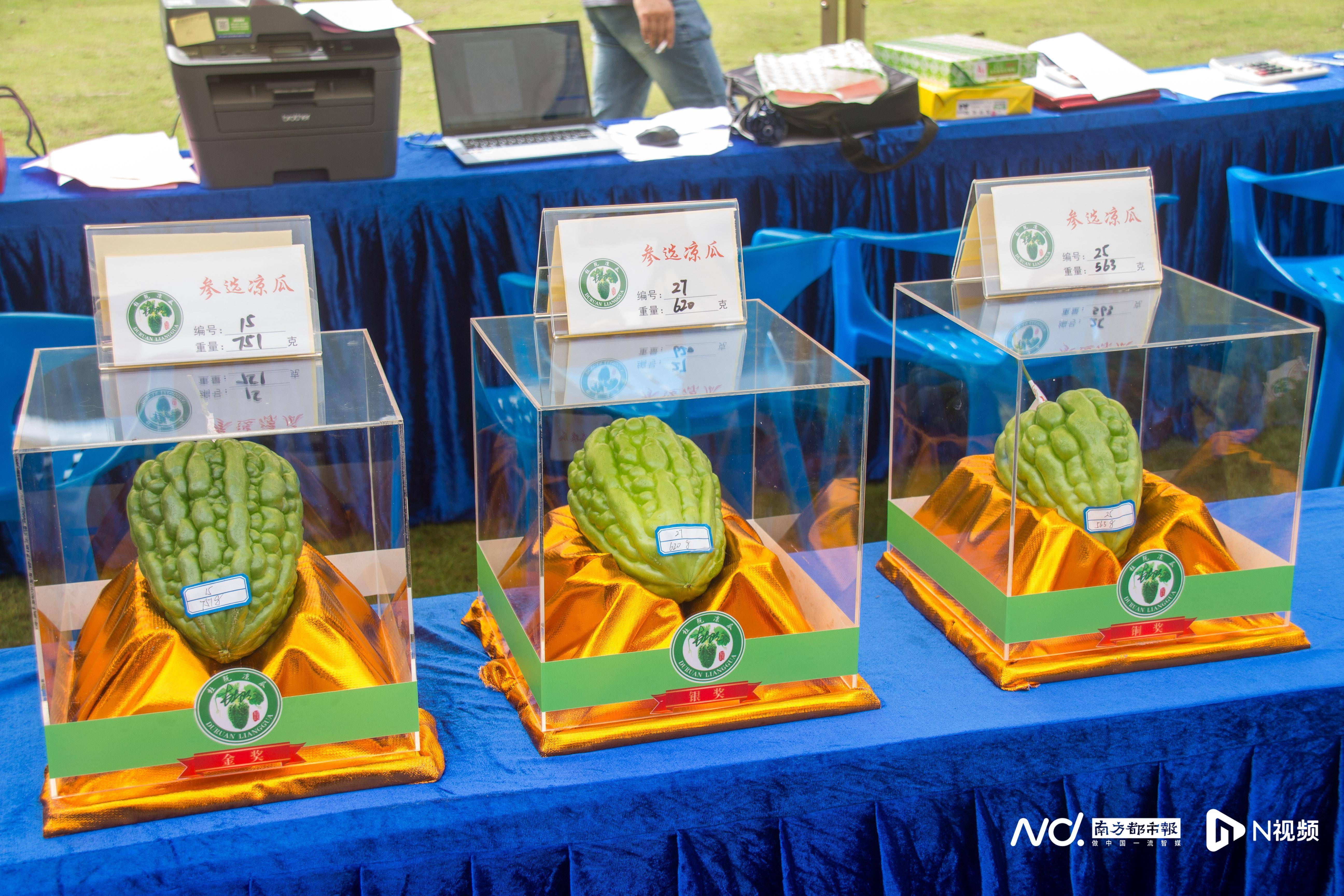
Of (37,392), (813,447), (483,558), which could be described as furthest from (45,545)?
(813,447)

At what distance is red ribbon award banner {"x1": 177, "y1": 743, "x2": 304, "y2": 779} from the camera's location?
0.97 meters

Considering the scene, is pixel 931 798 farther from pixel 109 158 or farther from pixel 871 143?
pixel 109 158

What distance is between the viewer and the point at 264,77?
253 centimetres

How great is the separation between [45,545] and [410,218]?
180 cm

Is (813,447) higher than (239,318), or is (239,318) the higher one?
(239,318)

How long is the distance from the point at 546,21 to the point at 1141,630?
5.70 meters

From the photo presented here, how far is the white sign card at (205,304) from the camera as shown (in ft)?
3.58

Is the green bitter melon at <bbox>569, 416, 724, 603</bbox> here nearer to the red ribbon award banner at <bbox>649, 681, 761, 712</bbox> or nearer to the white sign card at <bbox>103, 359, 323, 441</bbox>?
the red ribbon award banner at <bbox>649, 681, 761, 712</bbox>

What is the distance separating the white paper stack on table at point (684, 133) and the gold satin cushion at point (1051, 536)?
1.69 meters

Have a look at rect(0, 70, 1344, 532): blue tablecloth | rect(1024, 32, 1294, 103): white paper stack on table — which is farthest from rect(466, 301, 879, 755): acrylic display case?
rect(1024, 32, 1294, 103): white paper stack on table

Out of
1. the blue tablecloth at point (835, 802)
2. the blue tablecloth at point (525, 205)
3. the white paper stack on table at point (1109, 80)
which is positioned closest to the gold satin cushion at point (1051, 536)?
the blue tablecloth at point (835, 802)

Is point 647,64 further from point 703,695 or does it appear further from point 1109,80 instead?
point 703,695

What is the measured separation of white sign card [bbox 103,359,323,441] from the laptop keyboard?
1.80 meters

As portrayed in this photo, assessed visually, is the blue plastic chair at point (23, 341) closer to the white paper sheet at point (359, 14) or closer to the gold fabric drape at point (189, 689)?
the gold fabric drape at point (189, 689)
